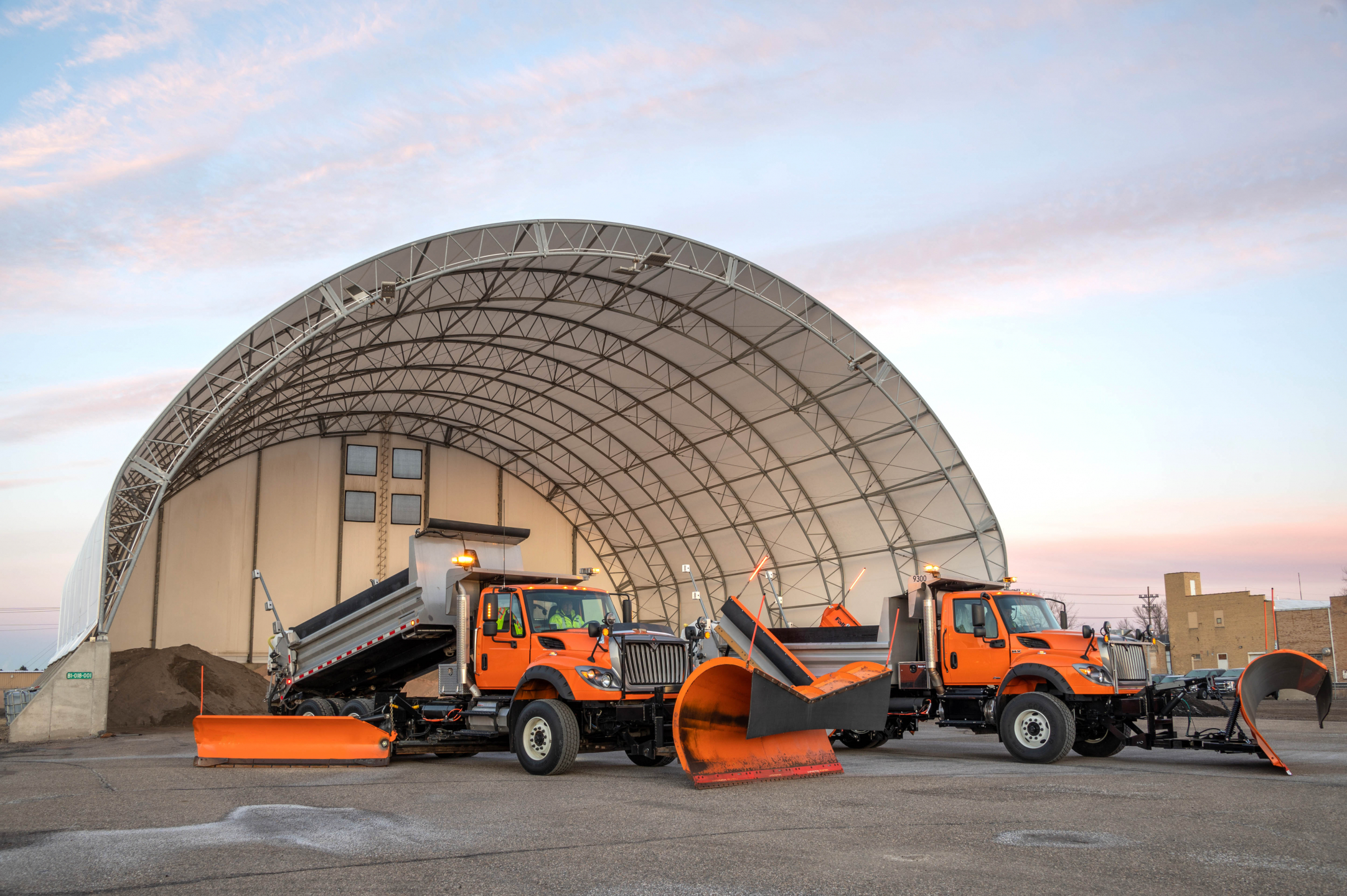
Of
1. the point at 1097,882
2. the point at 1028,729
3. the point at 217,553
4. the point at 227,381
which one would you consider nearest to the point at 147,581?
the point at 217,553

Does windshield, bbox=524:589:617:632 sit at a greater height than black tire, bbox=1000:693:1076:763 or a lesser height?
greater

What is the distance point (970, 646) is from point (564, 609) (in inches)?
239

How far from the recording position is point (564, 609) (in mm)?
13016

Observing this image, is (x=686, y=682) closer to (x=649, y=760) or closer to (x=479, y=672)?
(x=649, y=760)

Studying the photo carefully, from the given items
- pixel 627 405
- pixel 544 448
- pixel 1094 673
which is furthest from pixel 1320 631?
pixel 1094 673

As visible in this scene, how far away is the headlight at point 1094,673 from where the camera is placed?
12.9m

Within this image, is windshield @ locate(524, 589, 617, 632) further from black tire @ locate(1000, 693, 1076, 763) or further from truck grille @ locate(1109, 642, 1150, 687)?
truck grille @ locate(1109, 642, 1150, 687)

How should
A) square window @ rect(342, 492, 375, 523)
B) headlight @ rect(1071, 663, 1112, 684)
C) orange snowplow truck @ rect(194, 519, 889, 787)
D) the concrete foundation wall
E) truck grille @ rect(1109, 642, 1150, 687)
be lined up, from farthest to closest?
square window @ rect(342, 492, 375, 523) < the concrete foundation wall < truck grille @ rect(1109, 642, 1150, 687) < headlight @ rect(1071, 663, 1112, 684) < orange snowplow truck @ rect(194, 519, 889, 787)

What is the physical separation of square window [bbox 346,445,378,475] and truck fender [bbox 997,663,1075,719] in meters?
29.7

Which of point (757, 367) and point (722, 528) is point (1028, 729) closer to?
point (757, 367)

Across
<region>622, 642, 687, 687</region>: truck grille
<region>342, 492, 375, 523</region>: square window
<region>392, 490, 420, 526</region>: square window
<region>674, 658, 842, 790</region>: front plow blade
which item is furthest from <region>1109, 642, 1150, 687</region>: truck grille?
<region>342, 492, 375, 523</region>: square window

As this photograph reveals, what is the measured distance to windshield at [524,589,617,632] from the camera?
42.1 feet

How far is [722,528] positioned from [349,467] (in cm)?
1466

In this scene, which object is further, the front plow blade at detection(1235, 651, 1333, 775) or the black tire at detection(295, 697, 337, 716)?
the black tire at detection(295, 697, 337, 716)
